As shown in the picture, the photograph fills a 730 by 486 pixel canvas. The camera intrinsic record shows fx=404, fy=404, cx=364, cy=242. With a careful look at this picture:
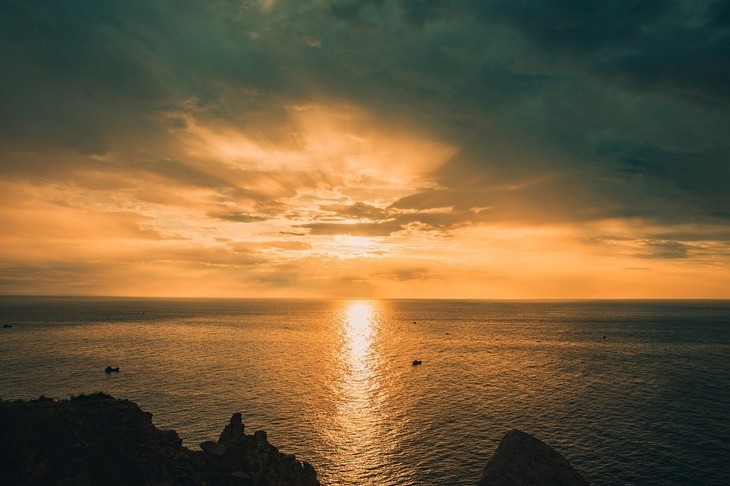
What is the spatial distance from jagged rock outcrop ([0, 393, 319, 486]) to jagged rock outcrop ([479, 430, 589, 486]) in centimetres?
1849

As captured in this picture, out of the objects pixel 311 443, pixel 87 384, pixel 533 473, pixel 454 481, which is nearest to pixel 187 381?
pixel 87 384

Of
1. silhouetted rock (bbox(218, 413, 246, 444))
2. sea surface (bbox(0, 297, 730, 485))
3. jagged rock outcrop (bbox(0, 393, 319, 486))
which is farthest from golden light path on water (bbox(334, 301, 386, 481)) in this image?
jagged rock outcrop (bbox(0, 393, 319, 486))

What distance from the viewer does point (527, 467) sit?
36.8m

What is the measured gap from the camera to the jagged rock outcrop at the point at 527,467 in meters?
35.9

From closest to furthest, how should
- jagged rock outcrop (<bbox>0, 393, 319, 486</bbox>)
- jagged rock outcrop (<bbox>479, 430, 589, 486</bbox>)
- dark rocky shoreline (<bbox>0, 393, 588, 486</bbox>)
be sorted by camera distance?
jagged rock outcrop (<bbox>0, 393, 319, 486</bbox>), dark rocky shoreline (<bbox>0, 393, 588, 486</bbox>), jagged rock outcrop (<bbox>479, 430, 589, 486</bbox>)

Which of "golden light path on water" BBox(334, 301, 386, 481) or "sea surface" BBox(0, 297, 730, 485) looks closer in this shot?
"sea surface" BBox(0, 297, 730, 485)

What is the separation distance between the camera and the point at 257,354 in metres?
128

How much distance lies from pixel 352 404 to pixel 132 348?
9442cm

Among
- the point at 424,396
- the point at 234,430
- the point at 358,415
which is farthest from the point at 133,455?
the point at 424,396

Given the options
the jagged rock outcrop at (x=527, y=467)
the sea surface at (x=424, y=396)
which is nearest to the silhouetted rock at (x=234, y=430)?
the sea surface at (x=424, y=396)

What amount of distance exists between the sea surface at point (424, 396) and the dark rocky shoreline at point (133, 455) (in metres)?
10.7

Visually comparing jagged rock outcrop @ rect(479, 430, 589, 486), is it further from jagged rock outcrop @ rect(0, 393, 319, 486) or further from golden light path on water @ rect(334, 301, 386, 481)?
jagged rock outcrop @ rect(0, 393, 319, 486)

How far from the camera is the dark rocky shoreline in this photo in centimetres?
2931

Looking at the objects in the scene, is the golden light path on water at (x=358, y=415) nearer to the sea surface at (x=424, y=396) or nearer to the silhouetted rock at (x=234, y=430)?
the sea surface at (x=424, y=396)
